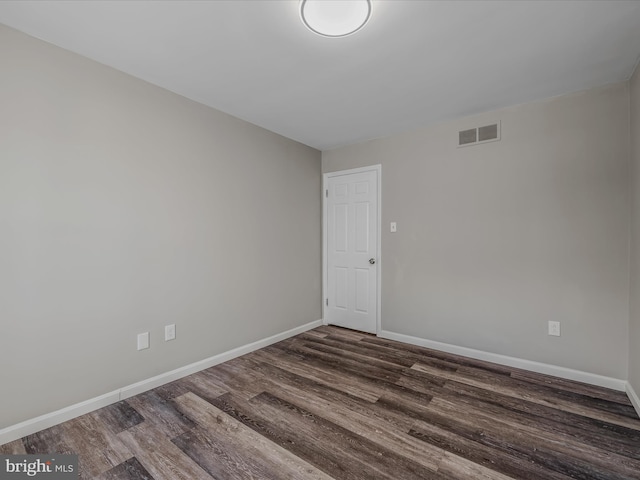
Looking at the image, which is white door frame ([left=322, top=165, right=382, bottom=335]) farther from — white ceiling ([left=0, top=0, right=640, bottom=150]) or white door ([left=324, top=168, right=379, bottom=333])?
white ceiling ([left=0, top=0, right=640, bottom=150])

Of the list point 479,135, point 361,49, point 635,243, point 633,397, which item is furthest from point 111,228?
point 633,397

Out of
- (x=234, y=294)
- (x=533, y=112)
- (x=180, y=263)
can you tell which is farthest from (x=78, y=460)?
(x=533, y=112)

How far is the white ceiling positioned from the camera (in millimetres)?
1665

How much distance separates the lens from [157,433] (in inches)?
73.3

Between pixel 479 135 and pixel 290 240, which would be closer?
pixel 479 135

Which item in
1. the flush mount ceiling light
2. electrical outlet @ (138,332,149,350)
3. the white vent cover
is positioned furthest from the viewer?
the white vent cover

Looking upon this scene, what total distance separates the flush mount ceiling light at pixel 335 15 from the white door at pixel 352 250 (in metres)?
2.11

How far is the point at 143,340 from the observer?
7.87 feet

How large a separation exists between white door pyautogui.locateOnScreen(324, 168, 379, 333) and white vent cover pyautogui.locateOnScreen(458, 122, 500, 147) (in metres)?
1.00

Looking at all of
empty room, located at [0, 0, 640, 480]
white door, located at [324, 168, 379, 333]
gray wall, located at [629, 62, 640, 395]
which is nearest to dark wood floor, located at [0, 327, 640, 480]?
empty room, located at [0, 0, 640, 480]

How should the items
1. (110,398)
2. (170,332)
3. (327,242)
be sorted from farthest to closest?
(327,242) < (170,332) < (110,398)

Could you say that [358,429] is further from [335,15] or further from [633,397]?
[335,15]

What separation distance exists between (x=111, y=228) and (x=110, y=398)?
1235mm

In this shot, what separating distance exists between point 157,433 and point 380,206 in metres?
3.00
